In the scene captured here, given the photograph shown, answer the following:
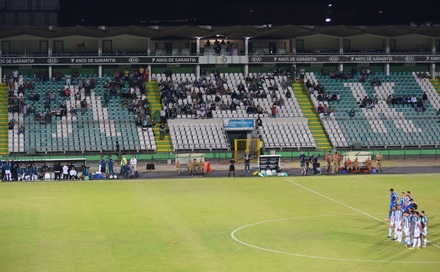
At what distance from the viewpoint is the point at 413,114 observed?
87.2m

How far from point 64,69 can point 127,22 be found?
13219mm

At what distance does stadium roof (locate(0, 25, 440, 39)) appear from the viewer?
86.8m

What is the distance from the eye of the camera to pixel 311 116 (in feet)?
280

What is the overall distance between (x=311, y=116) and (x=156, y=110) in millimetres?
15385

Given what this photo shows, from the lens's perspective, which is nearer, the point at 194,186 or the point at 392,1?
the point at 194,186

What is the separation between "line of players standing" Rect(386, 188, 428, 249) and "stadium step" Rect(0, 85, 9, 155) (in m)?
43.9

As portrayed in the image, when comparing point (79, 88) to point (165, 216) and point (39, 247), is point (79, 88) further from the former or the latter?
point (39, 247)

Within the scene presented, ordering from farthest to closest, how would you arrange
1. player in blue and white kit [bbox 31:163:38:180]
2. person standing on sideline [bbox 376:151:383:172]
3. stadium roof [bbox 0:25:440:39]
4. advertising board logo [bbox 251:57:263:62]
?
advertising board logo [bbox 251:57:263:62] < stadium roof [bbox 0:25:440:39] < person standing on sideline [bbox 376:151:383:172] < player in blue and white kit [bbox 31:163:38:180]

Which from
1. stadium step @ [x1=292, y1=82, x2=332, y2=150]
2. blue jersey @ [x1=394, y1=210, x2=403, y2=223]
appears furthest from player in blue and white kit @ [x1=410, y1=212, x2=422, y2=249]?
stadium step @ [x1=292, y1=82, x2=332, y2=150]

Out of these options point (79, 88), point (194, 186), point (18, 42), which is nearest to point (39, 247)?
point (194, 186)

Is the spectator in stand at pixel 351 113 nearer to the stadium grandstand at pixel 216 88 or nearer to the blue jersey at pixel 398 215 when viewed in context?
the stadium grandstand at pixel 216 88

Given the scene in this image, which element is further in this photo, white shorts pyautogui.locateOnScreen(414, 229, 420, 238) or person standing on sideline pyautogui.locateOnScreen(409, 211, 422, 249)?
white shorts pyautogui.locateOnScreen(414, 229, 420, 238)

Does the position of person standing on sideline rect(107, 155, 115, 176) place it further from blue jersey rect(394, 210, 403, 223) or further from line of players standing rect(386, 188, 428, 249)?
blue jersey rect(394, 210, 403, 223)

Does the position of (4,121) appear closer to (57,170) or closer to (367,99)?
(57,170)
